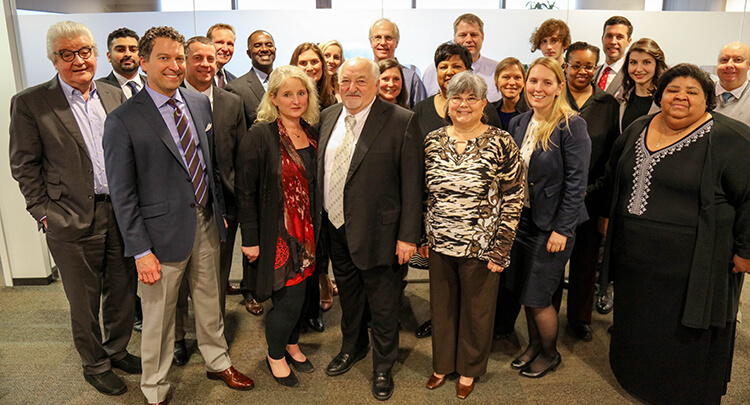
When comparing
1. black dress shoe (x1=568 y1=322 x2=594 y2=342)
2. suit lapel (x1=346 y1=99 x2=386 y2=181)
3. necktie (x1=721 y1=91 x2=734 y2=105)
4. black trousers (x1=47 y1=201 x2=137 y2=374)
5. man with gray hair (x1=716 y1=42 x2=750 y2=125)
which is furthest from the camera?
necktie (x1=721 y1=91 x2=734 y2=105)

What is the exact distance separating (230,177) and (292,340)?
103 cm

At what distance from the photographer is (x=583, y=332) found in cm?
333

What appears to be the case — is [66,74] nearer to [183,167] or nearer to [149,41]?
[149,41]

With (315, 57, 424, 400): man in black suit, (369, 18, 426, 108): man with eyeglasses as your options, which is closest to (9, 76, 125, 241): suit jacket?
(315, 57, 424, 400): man in black suit

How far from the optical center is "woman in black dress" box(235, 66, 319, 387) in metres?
2.48

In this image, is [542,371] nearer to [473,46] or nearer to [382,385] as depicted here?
[382,385]

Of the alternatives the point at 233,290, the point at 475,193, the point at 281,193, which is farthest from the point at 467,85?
the point at 233,290

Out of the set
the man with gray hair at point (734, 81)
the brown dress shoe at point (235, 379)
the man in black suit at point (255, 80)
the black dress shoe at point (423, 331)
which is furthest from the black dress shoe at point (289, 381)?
the man with gray hair at point (734, 81)

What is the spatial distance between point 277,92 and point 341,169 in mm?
494

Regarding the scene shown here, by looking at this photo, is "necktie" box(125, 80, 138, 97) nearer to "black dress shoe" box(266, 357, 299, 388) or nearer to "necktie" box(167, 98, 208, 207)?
"necktie" box(167, 98, 208, 207)

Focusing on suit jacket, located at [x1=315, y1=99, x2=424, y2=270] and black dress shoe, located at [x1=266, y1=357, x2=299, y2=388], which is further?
black dress shoe, located at [x1=266, y1=357, x2=299, y2=388]

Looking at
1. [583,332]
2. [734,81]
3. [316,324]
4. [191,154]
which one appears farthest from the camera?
[734,81]

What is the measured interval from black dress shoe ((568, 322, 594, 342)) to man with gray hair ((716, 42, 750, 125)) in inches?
74.3

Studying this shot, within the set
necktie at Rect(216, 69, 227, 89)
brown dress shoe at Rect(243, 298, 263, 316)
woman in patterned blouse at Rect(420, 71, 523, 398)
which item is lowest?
brown dress shoe at Rect(243, 298, 263, 316)
